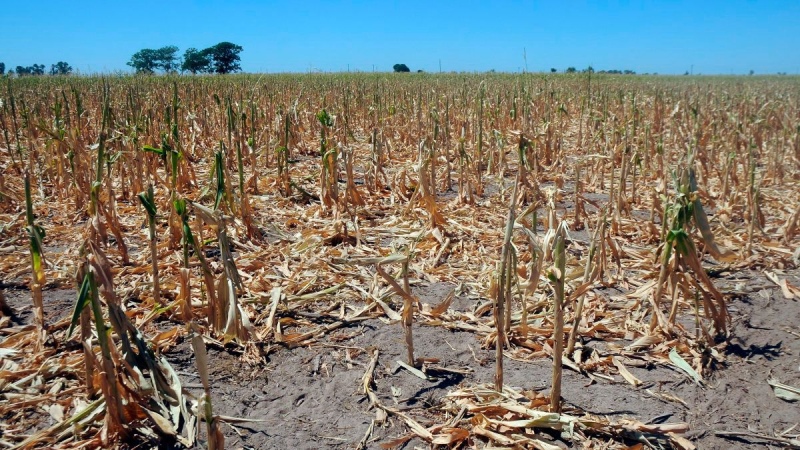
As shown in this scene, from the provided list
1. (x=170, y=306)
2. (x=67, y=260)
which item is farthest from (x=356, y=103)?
(x=170, y=306)

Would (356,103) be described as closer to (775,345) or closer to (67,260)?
(67,260)

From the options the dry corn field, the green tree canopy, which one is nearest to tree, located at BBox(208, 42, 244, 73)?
the green tree canopy

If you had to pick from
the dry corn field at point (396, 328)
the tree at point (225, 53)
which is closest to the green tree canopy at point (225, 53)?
the tree at point (225, 53)

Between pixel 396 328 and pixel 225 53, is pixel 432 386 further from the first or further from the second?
pixel 225 53

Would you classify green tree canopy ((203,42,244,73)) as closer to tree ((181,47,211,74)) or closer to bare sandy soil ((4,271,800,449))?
tree ((181,47,211,74))

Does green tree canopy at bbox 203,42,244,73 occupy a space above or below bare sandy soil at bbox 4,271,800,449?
above

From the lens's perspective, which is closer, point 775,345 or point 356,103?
point 775,345

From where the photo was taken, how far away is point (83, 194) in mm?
4777

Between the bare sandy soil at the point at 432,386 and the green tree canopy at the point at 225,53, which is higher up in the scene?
the green tree canopy at the point at 225,53

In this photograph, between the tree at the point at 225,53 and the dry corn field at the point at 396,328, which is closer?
the dry corn field at the point at 396,328

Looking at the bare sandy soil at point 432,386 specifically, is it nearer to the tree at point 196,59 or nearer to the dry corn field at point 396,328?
the dry corn field at point 396,328

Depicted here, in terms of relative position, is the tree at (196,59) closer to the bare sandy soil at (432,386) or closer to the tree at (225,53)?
the tree at (225,53)

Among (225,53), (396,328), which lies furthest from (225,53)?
(396,328)

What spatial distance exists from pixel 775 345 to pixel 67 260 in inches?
160
